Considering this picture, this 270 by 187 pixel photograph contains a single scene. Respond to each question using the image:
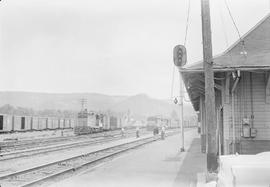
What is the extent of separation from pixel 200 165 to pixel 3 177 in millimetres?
7142

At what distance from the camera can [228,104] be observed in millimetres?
12695

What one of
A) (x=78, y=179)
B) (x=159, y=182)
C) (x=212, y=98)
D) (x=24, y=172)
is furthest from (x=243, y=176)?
(x=24, y=172)

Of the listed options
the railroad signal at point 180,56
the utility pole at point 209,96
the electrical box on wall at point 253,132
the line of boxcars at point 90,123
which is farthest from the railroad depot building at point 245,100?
the line of boxcars at point 90,123

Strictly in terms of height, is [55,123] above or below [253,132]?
above

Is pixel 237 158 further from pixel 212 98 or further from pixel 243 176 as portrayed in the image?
pixel 212 98

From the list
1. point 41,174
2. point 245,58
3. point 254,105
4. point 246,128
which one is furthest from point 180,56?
point 41,174

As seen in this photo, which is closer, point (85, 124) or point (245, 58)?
point (245, 58)

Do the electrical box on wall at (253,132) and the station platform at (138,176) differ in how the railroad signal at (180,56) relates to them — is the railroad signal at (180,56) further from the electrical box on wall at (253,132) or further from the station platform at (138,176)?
the station platform at (138,176)

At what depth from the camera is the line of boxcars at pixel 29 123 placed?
39.0 meters

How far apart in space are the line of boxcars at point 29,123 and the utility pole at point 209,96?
100 ft

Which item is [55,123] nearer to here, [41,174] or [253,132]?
[41,174]

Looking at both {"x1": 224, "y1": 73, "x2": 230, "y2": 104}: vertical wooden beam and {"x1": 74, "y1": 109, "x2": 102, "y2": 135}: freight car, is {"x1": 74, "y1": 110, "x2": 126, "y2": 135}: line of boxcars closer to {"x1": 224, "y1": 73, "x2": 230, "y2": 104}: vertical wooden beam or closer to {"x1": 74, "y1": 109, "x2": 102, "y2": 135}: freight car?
{"x1": 74, "y1": 109, "x2": 102, "y2": 135}: freight car

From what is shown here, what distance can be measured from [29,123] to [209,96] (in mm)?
39098

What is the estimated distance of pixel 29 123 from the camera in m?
46.5
